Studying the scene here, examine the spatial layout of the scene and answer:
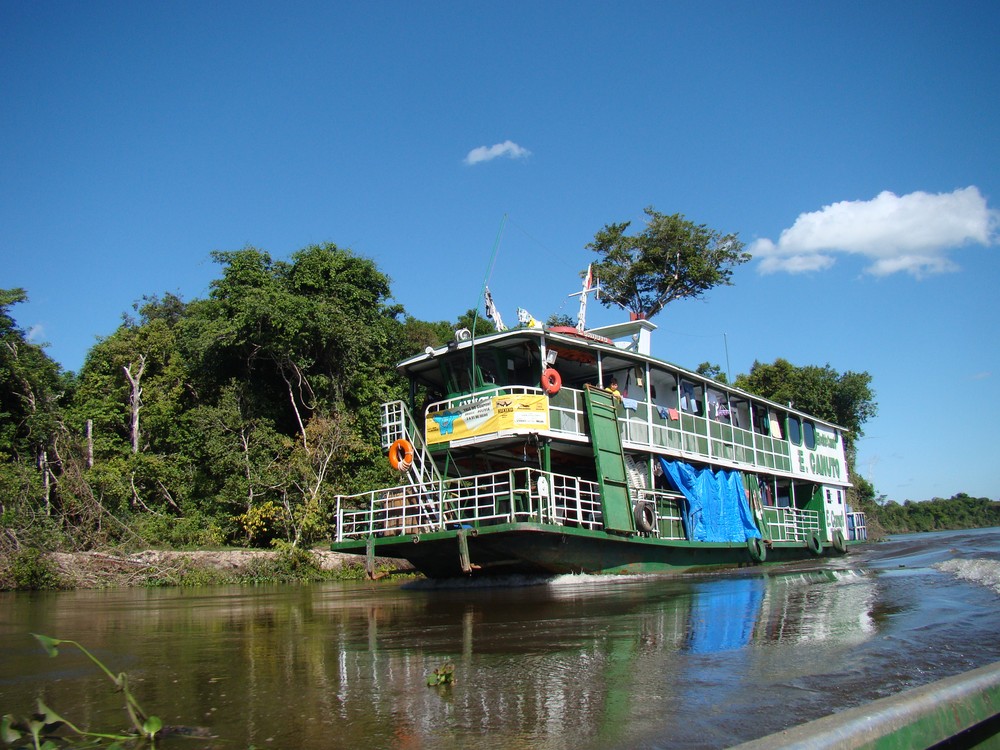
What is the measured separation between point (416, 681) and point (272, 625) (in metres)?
4.26

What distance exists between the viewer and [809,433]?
24.3 meters

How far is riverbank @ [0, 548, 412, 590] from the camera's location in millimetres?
→ 17719

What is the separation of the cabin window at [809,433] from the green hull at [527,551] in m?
9.81

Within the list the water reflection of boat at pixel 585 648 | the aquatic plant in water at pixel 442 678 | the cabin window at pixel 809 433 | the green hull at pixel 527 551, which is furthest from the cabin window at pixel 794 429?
the aquatic plant in water at pixel 442 678

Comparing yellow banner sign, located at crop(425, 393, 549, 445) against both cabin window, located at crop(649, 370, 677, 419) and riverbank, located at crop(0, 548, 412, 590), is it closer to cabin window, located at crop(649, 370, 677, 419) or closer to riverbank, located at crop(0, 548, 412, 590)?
cabin window, located at crop(649, 370, 677, 419)

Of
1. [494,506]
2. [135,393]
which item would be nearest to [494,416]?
[494,506]

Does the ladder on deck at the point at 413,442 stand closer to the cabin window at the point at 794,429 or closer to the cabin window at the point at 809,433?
the cabin window at the point at 794,429

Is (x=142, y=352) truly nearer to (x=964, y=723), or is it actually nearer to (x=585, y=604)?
(x=585, y=604)

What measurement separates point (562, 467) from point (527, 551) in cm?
439

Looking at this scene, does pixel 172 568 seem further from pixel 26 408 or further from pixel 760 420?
pixel 760 420

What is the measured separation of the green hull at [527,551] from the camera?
12227 millimetres

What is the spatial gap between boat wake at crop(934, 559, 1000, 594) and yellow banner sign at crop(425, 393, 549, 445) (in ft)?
23.0

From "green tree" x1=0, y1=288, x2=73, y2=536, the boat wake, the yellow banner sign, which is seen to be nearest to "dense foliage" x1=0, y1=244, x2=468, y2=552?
"green tree" x1=0, y1=288, x2=73, y2=536

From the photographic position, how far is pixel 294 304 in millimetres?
24969
